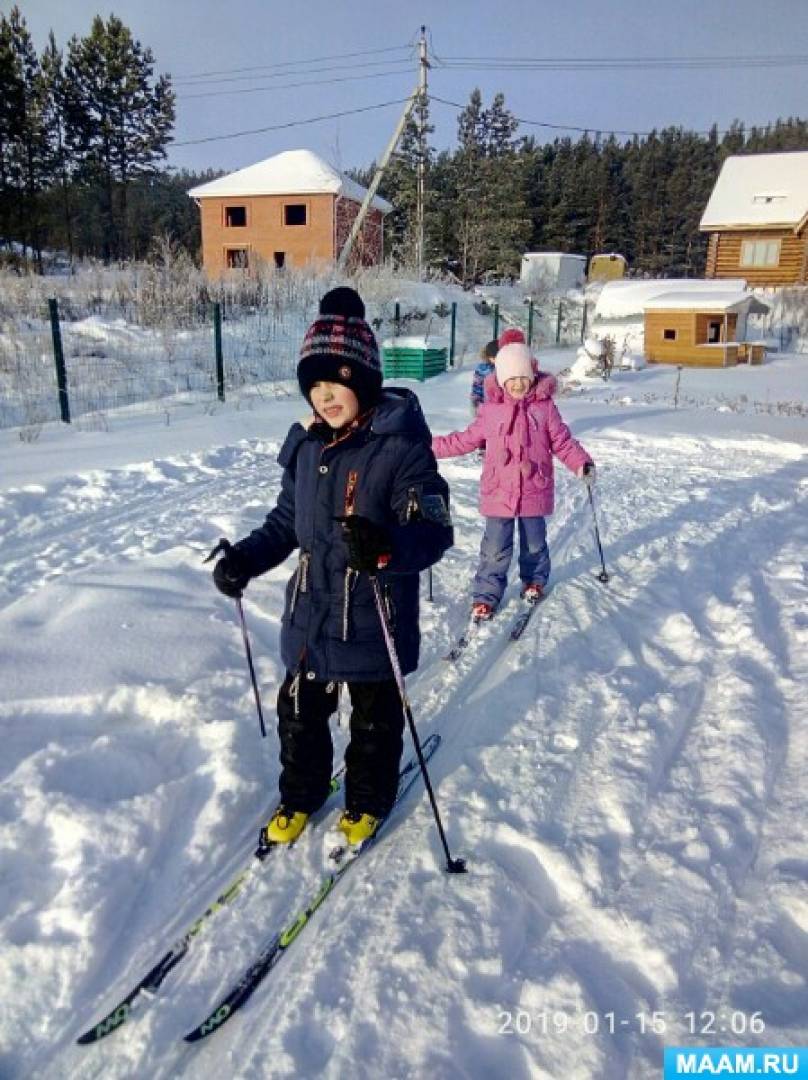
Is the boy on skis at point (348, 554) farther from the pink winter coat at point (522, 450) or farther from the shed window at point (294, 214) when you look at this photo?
the shed window at point (294, 214)

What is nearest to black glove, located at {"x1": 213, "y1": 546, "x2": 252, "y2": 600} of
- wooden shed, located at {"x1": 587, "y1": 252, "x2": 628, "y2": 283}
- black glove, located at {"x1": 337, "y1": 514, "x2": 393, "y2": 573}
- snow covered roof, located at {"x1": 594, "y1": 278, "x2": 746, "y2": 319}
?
black glove, located at {"x1": 337, "y1": 514, "x2": 393, "y2": 573}

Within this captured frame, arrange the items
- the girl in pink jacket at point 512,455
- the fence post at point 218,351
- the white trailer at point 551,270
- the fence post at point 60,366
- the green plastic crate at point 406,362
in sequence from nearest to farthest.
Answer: the girl in pink jacket at point 512,455 < the fence post at point 60,366 < the fence post at point 218,351 < the green plastic crate at point 406,362 < the white trailer at point 551,270

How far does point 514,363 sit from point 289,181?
113 feet

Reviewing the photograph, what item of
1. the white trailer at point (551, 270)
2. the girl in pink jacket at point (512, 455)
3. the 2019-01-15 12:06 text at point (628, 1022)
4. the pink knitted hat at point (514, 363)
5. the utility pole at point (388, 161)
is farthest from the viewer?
the white trailer at point (551, 270)

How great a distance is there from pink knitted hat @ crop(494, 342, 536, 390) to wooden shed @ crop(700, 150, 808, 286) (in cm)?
3929

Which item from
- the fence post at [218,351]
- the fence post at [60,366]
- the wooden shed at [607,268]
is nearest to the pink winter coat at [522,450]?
the fence post at [60,366]

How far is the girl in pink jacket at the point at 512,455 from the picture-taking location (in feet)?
14.2

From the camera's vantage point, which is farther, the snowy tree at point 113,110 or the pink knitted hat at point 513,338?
the snowy tree at point 113,110

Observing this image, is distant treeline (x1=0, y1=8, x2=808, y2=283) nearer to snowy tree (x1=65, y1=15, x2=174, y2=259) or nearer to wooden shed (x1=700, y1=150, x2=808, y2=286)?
snowy tree (x1=65, y1=15, x2=174, y2=259)

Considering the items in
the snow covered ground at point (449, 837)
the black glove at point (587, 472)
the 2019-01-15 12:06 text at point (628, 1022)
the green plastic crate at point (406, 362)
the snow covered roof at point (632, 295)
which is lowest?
the 2019-01-15 12:06 text at point (628, 1022)

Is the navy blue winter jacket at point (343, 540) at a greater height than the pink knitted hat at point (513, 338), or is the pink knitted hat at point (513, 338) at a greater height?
the pink knitted hat at point (513, 338)

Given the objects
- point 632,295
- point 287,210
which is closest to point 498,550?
point 632,295

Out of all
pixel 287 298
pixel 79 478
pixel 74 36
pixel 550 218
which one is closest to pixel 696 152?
pixel 550 218

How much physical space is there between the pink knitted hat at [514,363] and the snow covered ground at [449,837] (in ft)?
4.83
